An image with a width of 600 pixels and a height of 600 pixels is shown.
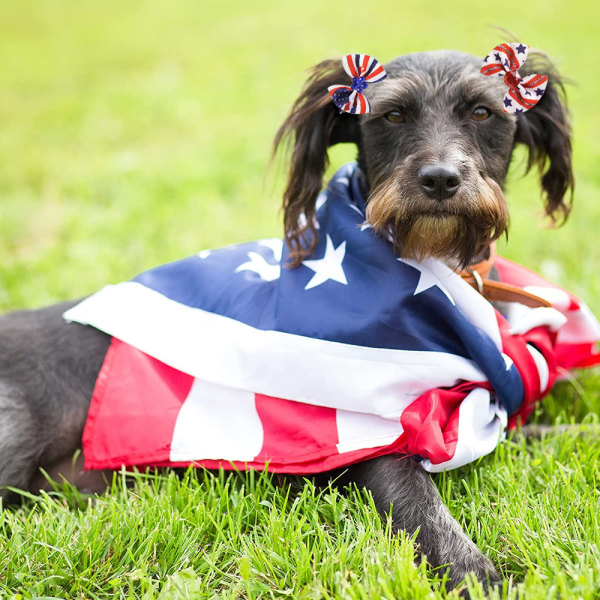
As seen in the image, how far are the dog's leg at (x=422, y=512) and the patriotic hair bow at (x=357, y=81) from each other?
153 cm

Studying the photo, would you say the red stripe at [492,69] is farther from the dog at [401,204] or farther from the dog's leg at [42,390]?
the dog's leg at [42,390]

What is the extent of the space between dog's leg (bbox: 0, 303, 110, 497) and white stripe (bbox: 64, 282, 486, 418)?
202 mm

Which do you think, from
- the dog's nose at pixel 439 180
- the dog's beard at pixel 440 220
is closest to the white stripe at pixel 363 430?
the dog's beard at pixel 440 220

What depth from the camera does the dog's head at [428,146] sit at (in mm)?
2908

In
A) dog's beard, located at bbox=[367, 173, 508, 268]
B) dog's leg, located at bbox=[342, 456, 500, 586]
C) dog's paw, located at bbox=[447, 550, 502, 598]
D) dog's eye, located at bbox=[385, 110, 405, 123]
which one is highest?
dog's eye, located at bbox=[385, 110, 405, 123]

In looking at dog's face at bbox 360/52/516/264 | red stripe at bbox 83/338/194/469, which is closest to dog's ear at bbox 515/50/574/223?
dog's face at bbox 360/52/516/264

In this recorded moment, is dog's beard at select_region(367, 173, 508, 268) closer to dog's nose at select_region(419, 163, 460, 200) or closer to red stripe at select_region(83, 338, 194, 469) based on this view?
dog's nose at select_region(419, 163, 460, 200)

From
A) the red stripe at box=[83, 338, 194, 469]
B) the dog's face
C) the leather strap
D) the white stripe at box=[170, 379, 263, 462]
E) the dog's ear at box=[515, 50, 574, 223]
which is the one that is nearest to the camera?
the dog's face

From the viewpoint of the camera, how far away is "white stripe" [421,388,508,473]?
287 centimetres

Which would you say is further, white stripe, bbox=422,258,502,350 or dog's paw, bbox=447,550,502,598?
Answer: white stripe, bbox=422,258,502,350

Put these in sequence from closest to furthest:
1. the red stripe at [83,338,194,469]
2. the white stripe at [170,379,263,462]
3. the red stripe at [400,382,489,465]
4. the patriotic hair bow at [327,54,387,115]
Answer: the red stripe at [400,382,489,465], the patriotic hair bow at [327,54,387,115], the white stripe at [170,379,263,462], the red stripe at [83,338,194,469]

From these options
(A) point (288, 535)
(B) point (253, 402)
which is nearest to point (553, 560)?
(A) point (288, 535)

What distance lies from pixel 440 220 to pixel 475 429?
2.97 ft

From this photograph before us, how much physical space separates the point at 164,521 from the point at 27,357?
123cm
